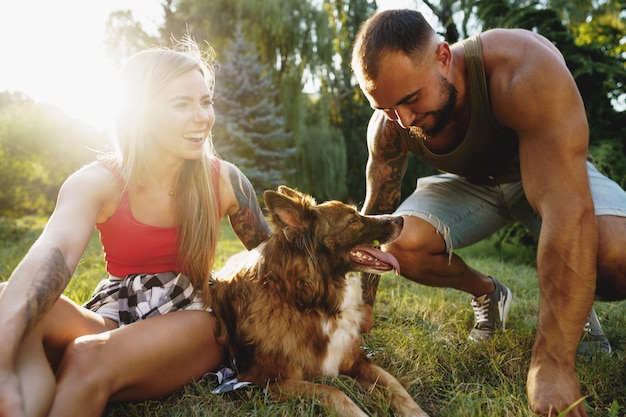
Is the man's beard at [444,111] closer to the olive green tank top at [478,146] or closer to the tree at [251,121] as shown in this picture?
the olive green tank top at [478,146]

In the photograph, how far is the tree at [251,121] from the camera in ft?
49.9

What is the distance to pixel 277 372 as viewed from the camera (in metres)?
2.58

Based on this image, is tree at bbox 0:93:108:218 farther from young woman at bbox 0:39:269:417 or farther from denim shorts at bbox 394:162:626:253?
denim shorts at bbox 394:162:626:253

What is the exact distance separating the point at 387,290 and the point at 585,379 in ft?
7.72

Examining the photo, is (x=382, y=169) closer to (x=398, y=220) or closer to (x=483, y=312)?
(x=398, y=220)

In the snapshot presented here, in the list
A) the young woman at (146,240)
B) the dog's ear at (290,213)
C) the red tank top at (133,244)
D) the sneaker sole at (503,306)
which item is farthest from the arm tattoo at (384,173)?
the red tank top at (133,244)

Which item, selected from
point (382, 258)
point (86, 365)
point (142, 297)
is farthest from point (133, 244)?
point (382, 258)

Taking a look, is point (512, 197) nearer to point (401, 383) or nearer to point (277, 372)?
point (401, 383)

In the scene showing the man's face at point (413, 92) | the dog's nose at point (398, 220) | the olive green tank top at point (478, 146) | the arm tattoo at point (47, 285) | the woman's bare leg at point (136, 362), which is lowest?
the woman's bare leg at point (136, 362)

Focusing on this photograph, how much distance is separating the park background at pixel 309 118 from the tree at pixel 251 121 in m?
0.04

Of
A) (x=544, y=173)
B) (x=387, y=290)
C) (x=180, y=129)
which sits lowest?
(x=387, y=290)

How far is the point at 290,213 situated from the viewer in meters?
2.78

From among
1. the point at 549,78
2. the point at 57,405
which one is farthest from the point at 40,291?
the point at 549,78

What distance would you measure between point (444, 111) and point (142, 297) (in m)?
2.02
